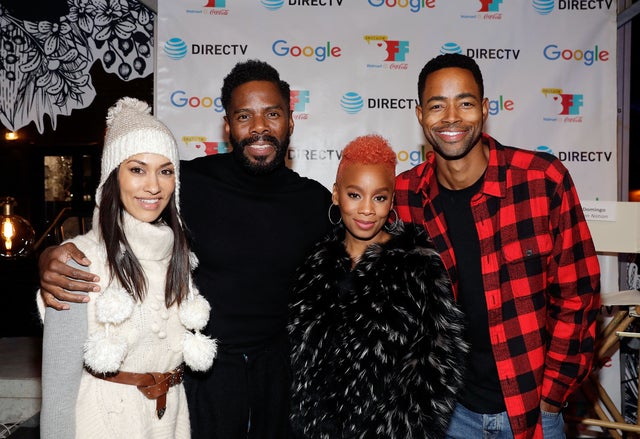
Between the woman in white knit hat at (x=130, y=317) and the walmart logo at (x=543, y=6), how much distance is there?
3020mm

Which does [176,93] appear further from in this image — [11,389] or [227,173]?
[11,389]

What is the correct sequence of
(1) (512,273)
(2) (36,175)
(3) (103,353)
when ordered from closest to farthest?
(3) (103,353), (1) (512,273), (2) (36,175)

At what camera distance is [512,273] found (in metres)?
1.86

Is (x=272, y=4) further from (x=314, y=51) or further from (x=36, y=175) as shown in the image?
(x=36, y=175)

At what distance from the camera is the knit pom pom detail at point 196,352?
162 centimetres

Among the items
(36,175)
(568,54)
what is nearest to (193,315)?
(568,54)

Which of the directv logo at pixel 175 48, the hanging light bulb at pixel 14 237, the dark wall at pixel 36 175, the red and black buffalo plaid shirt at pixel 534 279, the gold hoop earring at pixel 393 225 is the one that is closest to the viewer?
the red and black buffalo plaid shirt at pixel 534 279

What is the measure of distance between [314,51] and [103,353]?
8.87ft

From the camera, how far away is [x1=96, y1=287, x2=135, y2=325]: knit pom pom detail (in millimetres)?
1404

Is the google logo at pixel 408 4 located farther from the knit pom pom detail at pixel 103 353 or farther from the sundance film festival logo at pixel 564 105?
the knit pom pom detail at pixel 103 353

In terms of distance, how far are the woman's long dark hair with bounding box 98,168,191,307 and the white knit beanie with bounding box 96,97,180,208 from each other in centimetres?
5

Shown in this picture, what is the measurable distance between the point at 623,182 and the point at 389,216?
255 centimetres

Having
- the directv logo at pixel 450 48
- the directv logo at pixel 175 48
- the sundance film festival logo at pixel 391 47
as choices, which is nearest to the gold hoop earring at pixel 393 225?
the sundance film festival logo at pixel 391 47

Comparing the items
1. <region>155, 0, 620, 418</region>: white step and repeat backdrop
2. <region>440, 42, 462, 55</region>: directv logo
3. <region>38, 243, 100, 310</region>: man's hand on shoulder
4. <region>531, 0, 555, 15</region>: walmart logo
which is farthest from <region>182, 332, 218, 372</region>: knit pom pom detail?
<region>531, 0, 555, 15</region>: walmart logo
